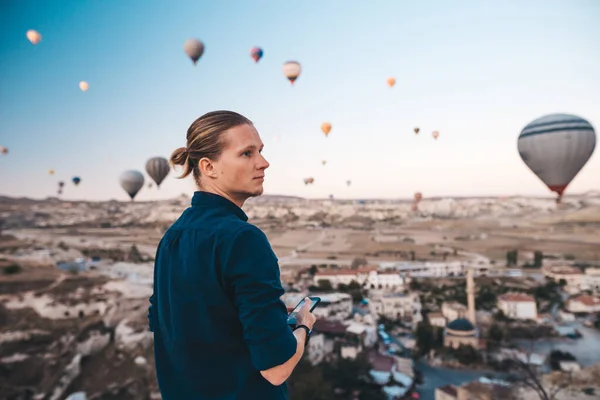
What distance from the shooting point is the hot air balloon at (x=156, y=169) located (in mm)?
9906

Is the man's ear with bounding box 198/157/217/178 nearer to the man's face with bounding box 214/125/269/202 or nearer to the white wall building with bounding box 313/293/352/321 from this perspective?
the man's face with bounding box 214/125/269/202

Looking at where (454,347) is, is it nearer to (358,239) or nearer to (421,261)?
(421,261)

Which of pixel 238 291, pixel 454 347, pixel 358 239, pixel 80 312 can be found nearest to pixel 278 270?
pixel 238 291

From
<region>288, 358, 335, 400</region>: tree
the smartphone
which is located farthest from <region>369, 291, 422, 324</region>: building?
the smartphone

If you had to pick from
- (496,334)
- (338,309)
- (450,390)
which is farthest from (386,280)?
(450,390)

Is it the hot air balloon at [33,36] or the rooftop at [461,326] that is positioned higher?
the hot air balloon at [33,36]

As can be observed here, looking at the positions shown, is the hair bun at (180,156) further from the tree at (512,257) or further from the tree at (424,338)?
the tree at (512,257)

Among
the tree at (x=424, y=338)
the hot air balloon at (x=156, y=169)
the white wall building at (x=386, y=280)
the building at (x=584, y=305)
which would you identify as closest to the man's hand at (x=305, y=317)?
the hot air balloon at (x=156, y=169)

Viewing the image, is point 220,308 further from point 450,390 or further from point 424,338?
point 424,338

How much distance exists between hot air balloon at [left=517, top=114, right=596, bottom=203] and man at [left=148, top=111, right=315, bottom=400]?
825 cm

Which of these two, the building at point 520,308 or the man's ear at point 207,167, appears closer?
the man's ear at point 207,167

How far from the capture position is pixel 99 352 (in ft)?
38.3

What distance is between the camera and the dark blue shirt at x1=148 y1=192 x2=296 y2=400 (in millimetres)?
339

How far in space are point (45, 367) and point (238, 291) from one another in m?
12.5
